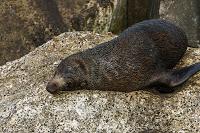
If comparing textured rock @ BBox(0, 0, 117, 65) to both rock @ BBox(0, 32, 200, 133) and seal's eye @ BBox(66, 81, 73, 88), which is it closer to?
rock @ BBox(0, 32, 200, 133)

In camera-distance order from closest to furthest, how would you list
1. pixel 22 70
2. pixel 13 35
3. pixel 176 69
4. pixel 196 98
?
1. pixel 196 98
2. pixel 176 69
3. pixel 22 70
4. pixel 13 35

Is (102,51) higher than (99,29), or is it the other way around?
(102,51)

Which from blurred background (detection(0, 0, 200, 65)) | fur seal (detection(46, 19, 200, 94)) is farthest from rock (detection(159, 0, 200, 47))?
fur seal (detection(46, 19, 200, 94))

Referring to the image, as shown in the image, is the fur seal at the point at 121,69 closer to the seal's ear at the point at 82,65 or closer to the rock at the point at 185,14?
the seal's ear at the point at 82,65

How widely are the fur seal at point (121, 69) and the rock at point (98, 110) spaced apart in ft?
0.32

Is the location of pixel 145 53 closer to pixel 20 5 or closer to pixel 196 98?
pixel 196 98

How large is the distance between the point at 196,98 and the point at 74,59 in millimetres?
1382

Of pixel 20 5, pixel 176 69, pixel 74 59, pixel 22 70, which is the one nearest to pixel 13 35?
pixel 20 5

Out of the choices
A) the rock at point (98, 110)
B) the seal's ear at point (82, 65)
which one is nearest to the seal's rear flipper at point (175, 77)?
the rock at point (98, 110)

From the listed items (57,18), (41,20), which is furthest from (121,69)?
(41,20)

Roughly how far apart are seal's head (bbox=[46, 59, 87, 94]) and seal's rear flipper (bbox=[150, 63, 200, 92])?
2.53 feet

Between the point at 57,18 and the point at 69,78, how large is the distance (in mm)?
2155

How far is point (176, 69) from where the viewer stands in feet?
22.1

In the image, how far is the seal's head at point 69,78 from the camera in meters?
6.43
